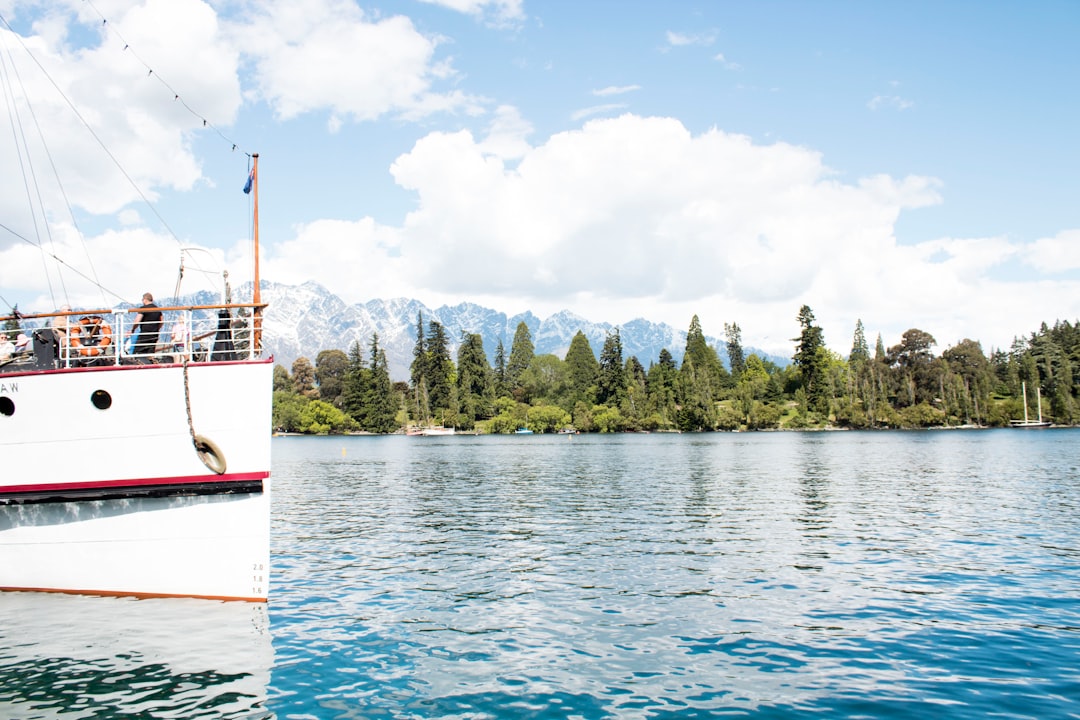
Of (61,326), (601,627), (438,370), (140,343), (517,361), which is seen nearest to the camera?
(601,627)

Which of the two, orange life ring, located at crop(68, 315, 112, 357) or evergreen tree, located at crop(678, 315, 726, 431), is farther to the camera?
evergreen tree, located at crop(678, 315, 726, 431)

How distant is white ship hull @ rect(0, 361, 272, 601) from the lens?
14.2m

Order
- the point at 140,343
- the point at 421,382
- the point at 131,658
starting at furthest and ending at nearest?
the point at 421,382
the point at 140,343
the point at 131,658

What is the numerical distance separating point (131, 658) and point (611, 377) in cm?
14757

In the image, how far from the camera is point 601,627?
1345 centimetres

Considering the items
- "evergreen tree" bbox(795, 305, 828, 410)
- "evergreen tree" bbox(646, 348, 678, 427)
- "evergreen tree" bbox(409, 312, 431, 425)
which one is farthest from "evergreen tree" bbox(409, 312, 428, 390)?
"evergreen tree" bbox(795, 305, 828, 410)

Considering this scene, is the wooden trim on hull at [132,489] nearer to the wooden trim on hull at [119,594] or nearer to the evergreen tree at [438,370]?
the wooden trim on hull at [119,594]

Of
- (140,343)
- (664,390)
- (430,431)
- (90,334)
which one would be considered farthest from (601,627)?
(430,431)

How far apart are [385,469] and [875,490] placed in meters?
35.1

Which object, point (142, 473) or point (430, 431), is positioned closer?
point (142, 473)

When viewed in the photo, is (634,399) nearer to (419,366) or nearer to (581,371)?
(581,371)

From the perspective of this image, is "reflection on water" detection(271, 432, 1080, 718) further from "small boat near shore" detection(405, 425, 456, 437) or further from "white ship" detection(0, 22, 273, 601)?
"small boat near shore" detection(405, 425, 456, 437)

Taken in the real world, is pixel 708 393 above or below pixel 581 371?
below

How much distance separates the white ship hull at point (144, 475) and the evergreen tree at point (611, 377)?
462 feet
